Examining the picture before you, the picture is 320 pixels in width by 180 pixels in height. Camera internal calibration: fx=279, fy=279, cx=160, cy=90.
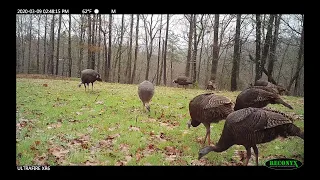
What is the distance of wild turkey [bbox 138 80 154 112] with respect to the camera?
4195mm

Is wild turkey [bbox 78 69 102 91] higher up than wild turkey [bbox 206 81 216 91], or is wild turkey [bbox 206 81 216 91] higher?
wild turkey [bbox 78 69 102 91]

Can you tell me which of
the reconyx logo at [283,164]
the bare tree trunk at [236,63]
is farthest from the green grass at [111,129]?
the bare tree trunk at [236,63]

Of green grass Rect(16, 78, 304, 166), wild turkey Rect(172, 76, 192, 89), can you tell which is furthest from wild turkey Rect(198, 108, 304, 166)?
wild turkey Rect(172, 76, 192, 89)

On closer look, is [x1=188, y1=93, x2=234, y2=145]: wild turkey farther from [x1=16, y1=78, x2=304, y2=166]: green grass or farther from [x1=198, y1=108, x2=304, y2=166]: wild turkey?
[x1=198, y1=108, x2=304, y2=166]: wild turkey

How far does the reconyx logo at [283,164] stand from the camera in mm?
3621

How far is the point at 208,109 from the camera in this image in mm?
3992

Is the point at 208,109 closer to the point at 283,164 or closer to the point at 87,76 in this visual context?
the point at 283,164

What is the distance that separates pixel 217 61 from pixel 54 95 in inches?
98.5

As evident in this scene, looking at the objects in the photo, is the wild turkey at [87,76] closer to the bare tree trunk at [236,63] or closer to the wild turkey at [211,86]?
the wild turkey at [211,86]

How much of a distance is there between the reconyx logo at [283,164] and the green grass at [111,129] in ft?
0.20

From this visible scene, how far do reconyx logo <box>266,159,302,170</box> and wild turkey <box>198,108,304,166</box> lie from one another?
8.3 inches

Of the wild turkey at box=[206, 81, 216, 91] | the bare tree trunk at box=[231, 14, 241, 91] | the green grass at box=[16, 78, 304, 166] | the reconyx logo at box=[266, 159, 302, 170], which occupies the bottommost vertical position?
the reconyx logo at box=[266, 159, 302, 170]

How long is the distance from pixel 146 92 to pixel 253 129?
1603 mm
